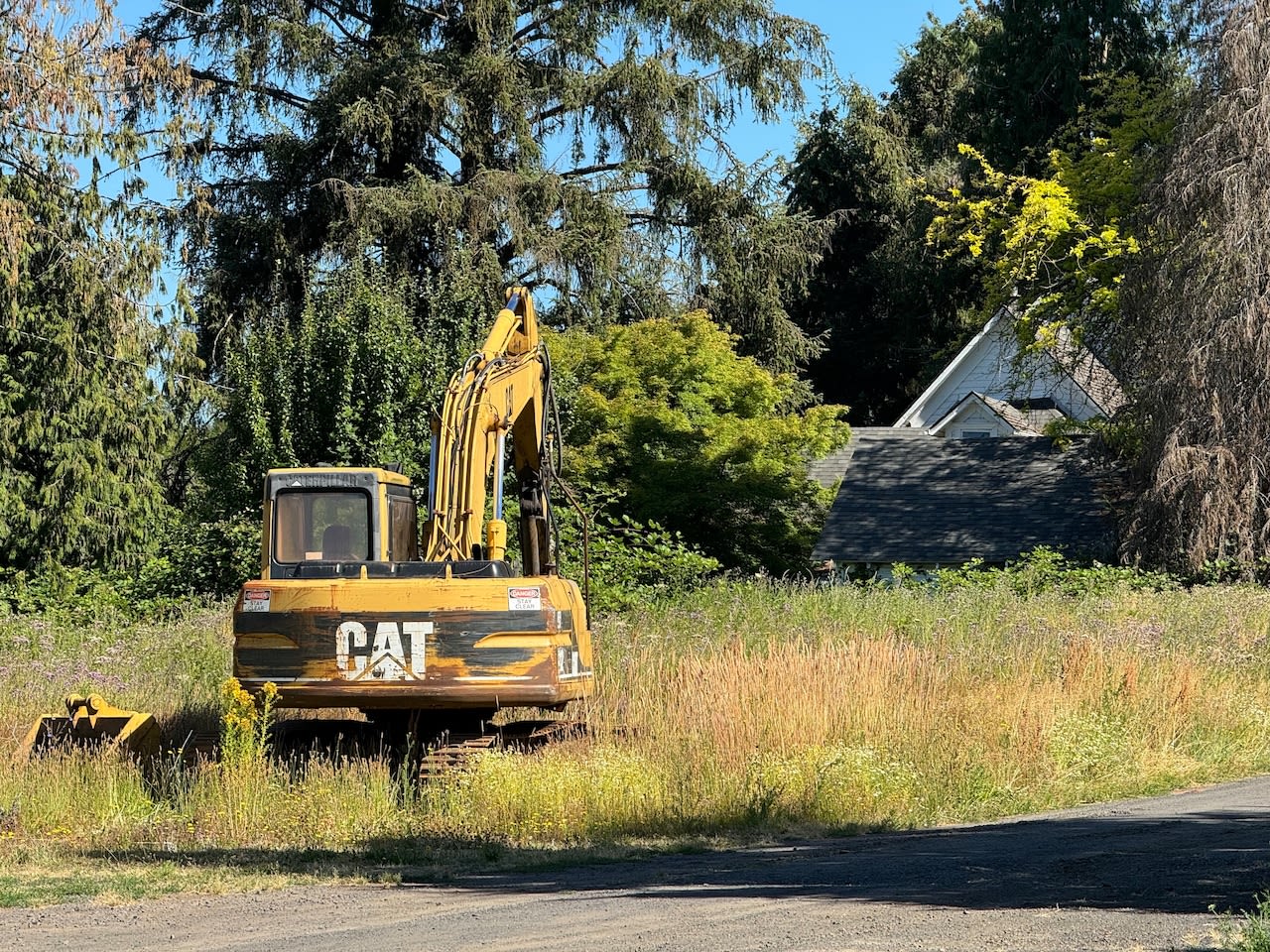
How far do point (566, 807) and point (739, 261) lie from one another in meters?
27.4

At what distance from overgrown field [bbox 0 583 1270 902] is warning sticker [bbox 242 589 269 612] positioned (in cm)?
122

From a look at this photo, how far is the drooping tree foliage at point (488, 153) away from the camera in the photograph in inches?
1357

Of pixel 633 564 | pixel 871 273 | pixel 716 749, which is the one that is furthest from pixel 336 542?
pixel 871 273

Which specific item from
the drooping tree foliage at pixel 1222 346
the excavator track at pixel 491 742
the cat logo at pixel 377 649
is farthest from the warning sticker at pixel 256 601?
the drooping tree foliage at pixel 1222 346

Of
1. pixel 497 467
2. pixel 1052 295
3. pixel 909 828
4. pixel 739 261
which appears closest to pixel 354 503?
pixel 497 467

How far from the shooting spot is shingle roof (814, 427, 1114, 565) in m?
32.0

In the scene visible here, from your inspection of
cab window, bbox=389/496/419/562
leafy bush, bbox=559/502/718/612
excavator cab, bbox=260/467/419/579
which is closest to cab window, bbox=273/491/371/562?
excavator cab, bbox=260/467/419/579

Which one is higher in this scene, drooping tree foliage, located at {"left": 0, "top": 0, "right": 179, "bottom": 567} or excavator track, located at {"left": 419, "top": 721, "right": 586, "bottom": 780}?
drooping tree foliage, located at {"left": 0, "top": 0, "right": 179, "bottom": 567}

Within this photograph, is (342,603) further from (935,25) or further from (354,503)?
(935,25)

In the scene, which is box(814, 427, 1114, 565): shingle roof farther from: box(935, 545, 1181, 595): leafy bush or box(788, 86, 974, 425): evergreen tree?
box(788, 86, 974, 425): evergreen tree

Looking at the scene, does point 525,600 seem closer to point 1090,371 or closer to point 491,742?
point 491,742

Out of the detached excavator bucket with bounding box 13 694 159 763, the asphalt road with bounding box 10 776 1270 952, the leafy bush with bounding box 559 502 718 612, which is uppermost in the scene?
the leafy bush with bounding box 559 502 718 612

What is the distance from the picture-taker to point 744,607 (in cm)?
1961

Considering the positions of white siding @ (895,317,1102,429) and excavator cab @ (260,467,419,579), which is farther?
white siding @ (895,317,1102,429)
